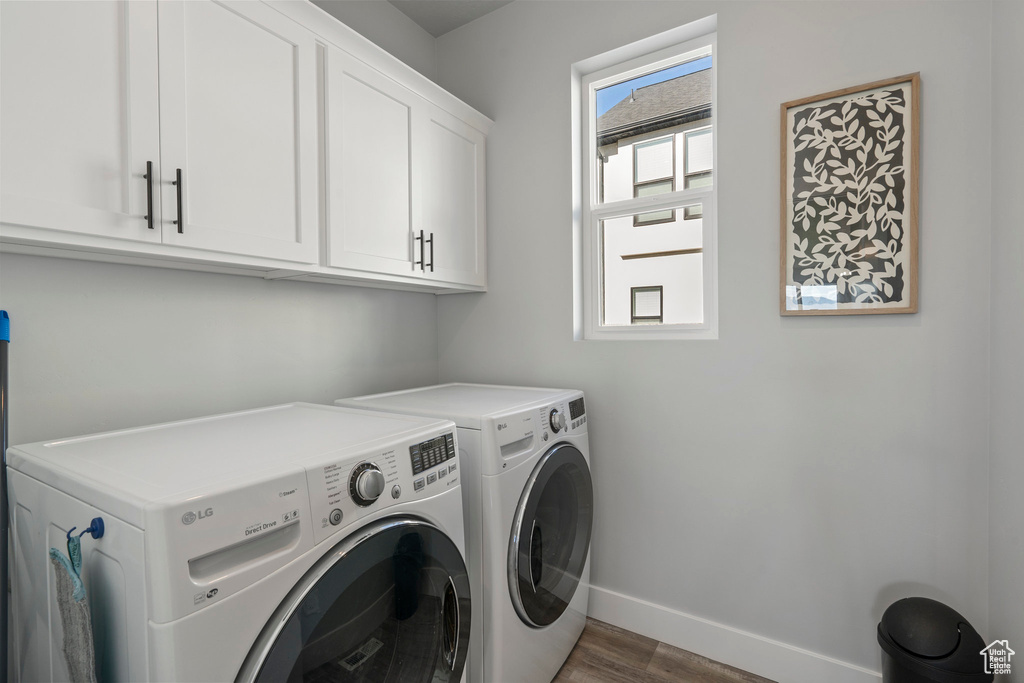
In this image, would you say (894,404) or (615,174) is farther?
(615,174)

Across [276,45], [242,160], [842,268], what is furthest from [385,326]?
[842,268]

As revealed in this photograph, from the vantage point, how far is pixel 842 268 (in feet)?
5.35

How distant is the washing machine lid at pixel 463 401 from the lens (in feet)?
4.93

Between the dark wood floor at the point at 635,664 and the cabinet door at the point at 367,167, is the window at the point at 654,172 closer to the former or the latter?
the cabinet door at the point at 367,167

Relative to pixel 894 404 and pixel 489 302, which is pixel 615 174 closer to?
pixel 489 302

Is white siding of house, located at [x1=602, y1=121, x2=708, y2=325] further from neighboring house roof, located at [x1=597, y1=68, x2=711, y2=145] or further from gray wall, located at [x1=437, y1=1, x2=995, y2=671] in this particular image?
gray wall, located at [x1=437, y1=1, x2=995, y2=671]

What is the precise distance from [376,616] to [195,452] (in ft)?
1.72

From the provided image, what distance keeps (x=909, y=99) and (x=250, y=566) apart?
7.02 feet

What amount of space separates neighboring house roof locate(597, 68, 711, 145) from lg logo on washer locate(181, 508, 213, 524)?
82.2 inches

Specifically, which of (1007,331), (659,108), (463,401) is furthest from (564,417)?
(659,108)

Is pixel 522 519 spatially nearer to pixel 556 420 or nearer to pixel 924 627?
pixel 556 420

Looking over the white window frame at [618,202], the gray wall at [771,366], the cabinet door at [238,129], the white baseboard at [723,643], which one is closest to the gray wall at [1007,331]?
the gray wall at [771,366]

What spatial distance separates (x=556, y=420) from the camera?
1.73 m

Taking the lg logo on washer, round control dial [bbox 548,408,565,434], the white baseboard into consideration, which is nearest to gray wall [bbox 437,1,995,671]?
the white baseboard
